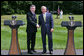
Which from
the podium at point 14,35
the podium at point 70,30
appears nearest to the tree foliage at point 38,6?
the podium at point 14,35

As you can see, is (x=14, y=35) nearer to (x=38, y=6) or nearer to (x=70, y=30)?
(x=70, y=30)

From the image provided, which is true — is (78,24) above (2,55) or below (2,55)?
above

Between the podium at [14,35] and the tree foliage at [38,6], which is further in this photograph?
the tree foliage at [38,6]

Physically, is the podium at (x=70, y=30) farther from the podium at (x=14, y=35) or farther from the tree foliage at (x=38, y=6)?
the tree foliage at (x=38, y=6)

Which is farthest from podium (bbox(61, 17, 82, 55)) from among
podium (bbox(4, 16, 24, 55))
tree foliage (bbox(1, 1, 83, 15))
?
tree foliage (bbox(1, 1, 83, 15))

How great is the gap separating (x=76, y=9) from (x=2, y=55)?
4028 centimetres

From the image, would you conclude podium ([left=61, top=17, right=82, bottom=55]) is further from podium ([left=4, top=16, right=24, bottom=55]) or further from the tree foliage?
the tree foliage

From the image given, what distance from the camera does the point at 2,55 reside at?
316 inches

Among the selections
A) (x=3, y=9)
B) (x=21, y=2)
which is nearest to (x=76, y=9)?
(x=21, y=2)

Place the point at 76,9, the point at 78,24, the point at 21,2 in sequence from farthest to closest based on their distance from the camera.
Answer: the point at 76,9 → the point at 21,2 → the point at 78,24

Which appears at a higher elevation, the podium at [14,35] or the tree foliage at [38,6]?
the tree foliage at [38,6]

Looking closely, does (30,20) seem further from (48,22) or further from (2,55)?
(2,55)

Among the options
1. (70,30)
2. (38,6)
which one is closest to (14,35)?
(70,30)

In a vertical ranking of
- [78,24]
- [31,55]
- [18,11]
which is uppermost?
[18,11]
